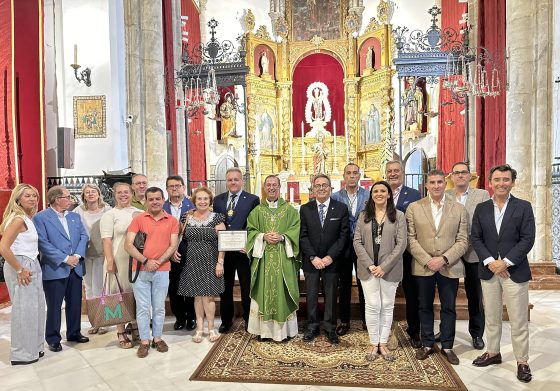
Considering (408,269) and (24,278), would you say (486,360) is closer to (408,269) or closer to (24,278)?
(408,269)

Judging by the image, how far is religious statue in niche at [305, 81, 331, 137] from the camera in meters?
14.1

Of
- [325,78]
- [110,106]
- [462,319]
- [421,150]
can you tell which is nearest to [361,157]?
[421,150]

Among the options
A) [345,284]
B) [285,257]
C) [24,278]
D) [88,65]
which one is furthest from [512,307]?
[88,65]

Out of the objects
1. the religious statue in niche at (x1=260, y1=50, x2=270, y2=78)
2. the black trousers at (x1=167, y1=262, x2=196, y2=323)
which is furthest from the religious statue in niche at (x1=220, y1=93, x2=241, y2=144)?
the black trousers at (x1=167, y1=262, x2=196, y2=323)

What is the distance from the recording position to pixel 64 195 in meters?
3.95

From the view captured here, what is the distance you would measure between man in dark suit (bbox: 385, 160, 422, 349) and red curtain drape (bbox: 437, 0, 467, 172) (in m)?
7.24

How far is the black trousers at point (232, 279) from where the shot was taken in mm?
4324

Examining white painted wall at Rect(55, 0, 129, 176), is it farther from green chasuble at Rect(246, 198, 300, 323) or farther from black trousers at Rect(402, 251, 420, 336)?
black trousers at Rect(402, 251, 420, 336)

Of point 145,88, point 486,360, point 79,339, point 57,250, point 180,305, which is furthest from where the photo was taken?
point 145,88

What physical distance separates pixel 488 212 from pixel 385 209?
2.65ft

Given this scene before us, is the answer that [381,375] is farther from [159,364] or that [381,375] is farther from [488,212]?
[159,364]

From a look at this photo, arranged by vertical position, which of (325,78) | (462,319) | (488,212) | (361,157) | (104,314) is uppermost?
(325,78)

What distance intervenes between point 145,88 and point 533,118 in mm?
7107

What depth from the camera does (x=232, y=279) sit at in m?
4.38
